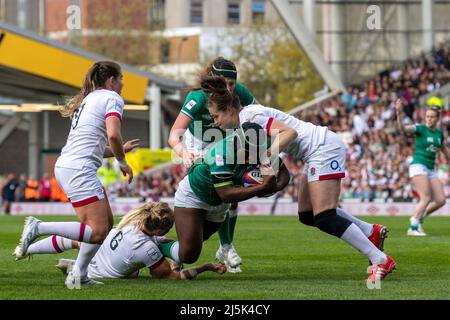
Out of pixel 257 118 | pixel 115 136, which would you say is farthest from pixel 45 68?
pixel 115 136

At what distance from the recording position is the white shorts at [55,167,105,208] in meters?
9.27

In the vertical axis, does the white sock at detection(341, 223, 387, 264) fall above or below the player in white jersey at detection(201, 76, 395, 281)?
below

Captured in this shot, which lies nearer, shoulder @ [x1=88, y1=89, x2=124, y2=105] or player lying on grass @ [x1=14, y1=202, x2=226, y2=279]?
shoulder @ [x1=88, y1=89, x2=124, y2=105]

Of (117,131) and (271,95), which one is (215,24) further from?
(117,131)

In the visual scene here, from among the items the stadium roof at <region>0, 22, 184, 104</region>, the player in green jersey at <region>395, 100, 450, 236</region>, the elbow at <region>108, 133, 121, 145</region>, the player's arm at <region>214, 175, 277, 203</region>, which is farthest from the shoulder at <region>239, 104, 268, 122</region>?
the stadium roof at <region>0, 22, 184, 104</region>

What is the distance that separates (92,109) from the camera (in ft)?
31.0

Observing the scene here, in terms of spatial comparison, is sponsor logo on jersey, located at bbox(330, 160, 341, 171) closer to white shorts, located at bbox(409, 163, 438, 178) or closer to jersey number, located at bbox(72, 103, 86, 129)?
jersey number, located at bbox(72, 103, 86, 129)

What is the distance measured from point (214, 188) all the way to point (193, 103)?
5.02 ft

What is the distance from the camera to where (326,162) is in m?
9.70

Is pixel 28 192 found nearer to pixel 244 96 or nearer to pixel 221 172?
pixel 244 96

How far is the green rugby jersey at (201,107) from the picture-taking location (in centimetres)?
1078

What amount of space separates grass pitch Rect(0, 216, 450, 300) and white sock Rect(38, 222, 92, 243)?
43 cm

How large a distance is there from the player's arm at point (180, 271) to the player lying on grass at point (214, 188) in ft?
0.36
